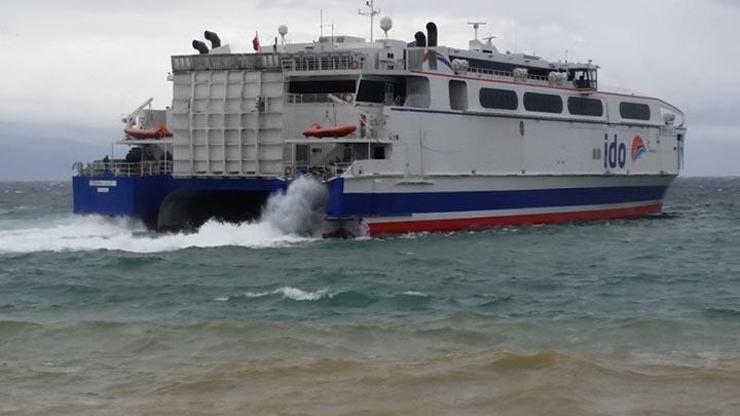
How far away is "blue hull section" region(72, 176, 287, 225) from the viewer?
28.6 meters

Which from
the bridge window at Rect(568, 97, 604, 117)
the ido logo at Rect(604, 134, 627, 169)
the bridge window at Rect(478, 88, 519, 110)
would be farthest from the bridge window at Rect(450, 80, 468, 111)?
the ido logo at Rect(604, 134, 627, 169)

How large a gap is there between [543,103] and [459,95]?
4180 millimetres

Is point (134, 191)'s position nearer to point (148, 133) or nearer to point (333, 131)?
point (148, 133)

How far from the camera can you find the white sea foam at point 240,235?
26750mm

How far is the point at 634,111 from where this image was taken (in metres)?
38.9

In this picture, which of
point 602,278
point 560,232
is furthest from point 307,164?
point 602,278

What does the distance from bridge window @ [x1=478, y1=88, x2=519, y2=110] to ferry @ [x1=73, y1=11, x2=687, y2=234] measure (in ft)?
0.15

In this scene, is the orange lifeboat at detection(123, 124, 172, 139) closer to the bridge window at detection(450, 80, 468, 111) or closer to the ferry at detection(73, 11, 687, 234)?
the ferry at detection(73, 11, 687, 234)

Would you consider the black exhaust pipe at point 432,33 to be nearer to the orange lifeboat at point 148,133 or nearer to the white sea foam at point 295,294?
the orange lifeboat at point 148,133

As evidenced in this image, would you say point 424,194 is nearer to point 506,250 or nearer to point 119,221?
point 506,250

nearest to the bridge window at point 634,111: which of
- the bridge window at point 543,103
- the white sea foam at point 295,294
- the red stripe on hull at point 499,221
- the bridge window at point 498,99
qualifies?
the red stripe on hull at point 499,221

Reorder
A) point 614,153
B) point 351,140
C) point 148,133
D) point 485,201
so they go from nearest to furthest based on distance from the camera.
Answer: point 351,140, point 148,133, point 485,201, point 614,153

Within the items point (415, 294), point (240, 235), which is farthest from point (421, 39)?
point (415, 294)

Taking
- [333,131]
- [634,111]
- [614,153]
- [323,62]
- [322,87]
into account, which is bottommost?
[614,153]
